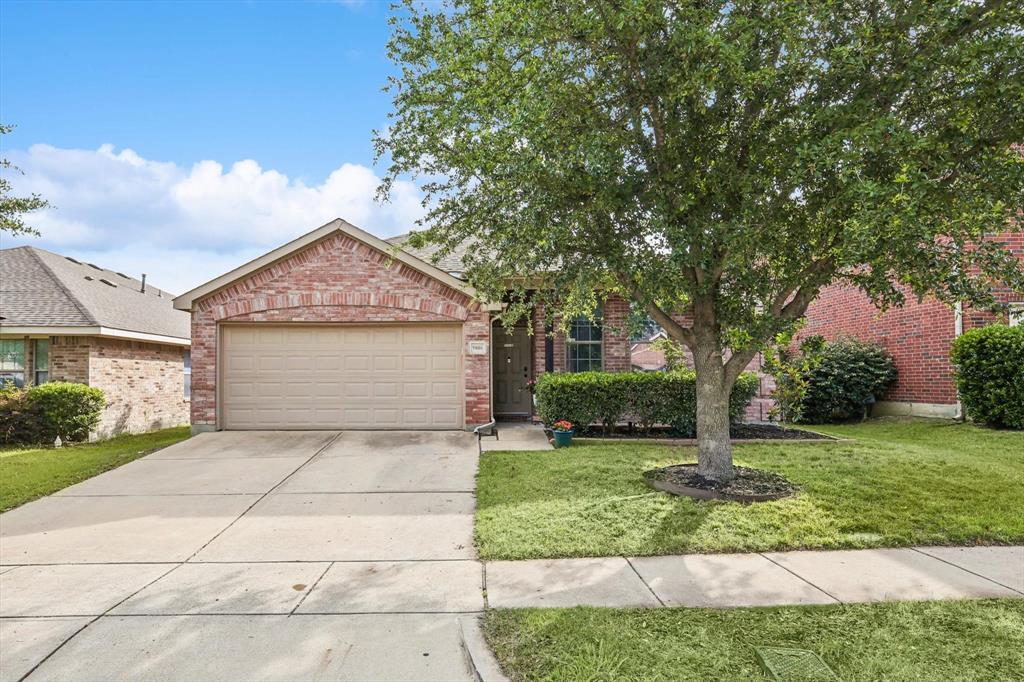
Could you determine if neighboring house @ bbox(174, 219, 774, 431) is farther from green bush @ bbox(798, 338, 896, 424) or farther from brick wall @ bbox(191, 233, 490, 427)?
green bush @ bbox(798, 338, 896, 424)

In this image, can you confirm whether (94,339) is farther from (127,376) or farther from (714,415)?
(714,415)

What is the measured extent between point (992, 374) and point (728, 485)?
25.5ft

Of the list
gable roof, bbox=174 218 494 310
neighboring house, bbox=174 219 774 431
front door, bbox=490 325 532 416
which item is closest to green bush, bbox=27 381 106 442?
neighboring house, bbox=174 219 774 431

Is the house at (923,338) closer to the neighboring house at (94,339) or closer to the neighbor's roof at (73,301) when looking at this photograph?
the neighbor's roof at (73,301)

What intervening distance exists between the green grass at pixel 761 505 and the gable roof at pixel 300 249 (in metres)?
4.25

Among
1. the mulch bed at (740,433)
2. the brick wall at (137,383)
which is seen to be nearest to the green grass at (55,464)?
the brick wall at (137,383)

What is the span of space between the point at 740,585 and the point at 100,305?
15539mm

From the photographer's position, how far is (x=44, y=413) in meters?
11.6

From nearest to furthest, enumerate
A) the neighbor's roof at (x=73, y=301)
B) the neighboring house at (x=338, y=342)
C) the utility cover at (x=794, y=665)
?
the utility cover at (x=794, y=665)
the neighboring house at (x=338, y=342)
the neighbor's roof at (x=73, y=301)

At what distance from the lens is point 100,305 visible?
1371cm

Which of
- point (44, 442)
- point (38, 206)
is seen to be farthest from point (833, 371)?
point (44, 442)

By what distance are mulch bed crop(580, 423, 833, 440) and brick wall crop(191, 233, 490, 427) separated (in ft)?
8.63

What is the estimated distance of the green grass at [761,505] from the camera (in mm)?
5008

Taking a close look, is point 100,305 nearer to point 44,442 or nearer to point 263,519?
point 44,442
